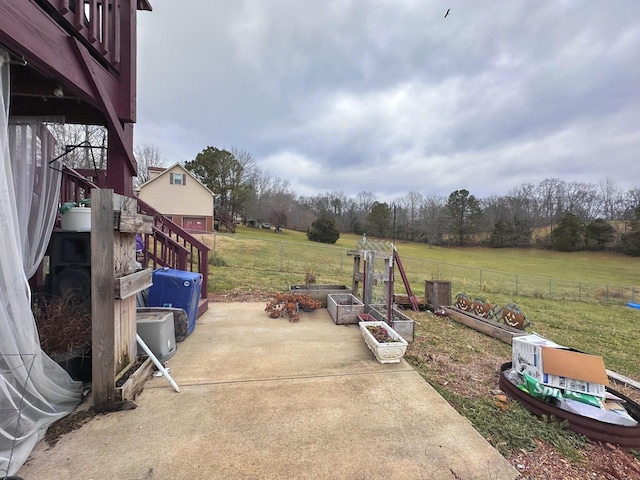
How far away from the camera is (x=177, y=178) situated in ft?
80.5

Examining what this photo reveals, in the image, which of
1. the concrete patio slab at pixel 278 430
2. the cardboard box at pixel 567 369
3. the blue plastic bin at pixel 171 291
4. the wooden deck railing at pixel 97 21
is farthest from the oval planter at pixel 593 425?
the wooden deck railing at pixel 97 21

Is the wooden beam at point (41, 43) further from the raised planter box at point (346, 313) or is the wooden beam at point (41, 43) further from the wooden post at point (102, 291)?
the raised planter box at point (346, 313)

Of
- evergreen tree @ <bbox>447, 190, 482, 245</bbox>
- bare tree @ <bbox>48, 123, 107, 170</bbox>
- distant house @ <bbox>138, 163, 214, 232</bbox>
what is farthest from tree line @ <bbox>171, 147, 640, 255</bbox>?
bare tree @ <bbox>48, 123, 107, 170</bbox>

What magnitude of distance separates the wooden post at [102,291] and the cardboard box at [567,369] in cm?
369

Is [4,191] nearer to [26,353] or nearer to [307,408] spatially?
[26,353]

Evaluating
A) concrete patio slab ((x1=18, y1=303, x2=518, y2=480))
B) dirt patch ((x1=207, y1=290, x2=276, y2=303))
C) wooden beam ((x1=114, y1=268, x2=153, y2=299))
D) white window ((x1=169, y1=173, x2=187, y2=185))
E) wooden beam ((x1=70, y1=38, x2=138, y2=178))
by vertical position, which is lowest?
dirt patch ((x1=207, y1=290, x2=276, y2=303))

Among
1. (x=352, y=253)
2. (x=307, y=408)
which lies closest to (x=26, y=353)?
(x=307, y=408)

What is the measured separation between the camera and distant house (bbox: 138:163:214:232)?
24.3 metres

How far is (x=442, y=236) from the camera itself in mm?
45000

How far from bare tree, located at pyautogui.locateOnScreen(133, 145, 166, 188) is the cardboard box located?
1437 inches

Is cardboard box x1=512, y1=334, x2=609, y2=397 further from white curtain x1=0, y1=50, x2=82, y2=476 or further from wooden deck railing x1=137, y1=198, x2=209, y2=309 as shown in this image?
wooden deck railing x1=137, y1=198, x2=209, y2=309

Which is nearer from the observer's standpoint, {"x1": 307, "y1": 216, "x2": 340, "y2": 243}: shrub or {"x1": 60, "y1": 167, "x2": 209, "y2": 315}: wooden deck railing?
{"x1": 60, "y1": 167, "x2": 209, "y2": 315}: wooden deck railing

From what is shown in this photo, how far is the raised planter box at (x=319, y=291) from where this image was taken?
19.3 ft

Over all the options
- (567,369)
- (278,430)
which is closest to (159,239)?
(278,430)
